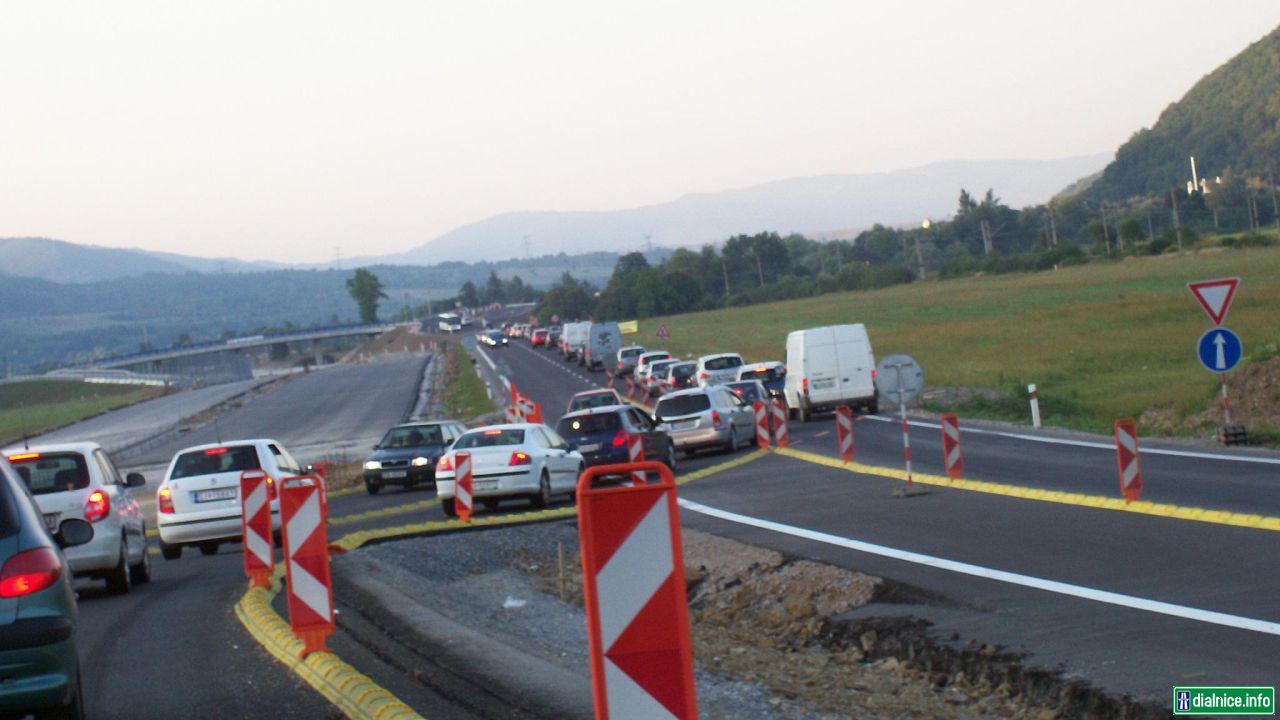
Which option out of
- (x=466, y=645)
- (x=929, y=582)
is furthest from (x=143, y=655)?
(x=929, y=582)

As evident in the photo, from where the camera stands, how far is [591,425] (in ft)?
90.5

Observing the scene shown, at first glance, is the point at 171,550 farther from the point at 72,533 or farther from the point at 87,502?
the point at 72,533

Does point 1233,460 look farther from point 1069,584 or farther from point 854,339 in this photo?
point 854,339

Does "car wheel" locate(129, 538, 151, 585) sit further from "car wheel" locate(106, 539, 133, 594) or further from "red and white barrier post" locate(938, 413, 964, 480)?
"red and white barrier post" locate(938, 413, 964, 480)

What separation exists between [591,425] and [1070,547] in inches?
569

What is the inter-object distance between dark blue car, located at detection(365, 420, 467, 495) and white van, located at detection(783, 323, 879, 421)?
451 inches

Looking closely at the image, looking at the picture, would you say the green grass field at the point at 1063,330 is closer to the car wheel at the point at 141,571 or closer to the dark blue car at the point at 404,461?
the dark blue car at the point at 404,461

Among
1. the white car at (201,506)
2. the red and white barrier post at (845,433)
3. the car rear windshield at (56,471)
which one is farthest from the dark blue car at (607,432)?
→ the car rear windshield at (56,471)

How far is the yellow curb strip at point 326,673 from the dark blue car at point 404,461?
17.6m

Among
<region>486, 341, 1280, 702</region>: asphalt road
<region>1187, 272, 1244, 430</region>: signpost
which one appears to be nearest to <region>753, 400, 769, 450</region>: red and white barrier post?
<region>486, 341, 1280, 702</region>: asphalt road

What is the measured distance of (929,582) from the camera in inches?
514

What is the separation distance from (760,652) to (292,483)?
4150 millimetres

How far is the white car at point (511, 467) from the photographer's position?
22812 millimetres

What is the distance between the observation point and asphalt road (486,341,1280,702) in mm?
9469
